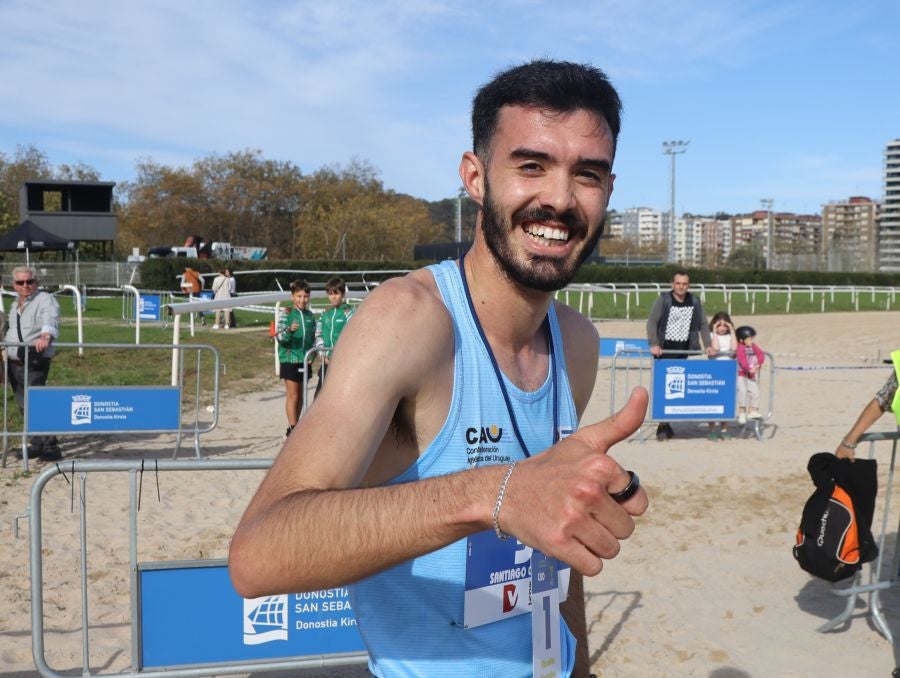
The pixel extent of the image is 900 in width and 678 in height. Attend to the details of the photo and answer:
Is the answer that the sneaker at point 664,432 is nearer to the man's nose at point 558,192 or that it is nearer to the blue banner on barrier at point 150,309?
the man's nose at point 558,192

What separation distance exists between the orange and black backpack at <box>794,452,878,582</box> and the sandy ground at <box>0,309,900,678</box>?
562mm

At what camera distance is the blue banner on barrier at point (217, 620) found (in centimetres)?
335

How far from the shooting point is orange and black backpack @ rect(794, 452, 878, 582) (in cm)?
472

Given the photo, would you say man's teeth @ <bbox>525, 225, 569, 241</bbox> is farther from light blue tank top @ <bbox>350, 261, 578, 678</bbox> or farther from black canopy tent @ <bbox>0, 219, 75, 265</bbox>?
black canopy tent @ <bbox>0, 219, 75, 265</bbox>

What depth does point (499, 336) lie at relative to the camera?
1808mm

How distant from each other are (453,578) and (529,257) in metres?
0.68

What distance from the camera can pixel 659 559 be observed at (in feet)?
20.6

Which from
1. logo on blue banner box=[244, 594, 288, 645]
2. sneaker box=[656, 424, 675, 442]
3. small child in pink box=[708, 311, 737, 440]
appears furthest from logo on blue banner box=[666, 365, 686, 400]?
logo on blue banner box=[244, 594, 288, 645]

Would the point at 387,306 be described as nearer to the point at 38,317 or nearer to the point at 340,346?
the point at 340,346

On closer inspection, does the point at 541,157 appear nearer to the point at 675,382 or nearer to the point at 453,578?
the point at 453,578

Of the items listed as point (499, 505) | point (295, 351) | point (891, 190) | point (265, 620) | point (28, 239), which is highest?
point (891, 190)

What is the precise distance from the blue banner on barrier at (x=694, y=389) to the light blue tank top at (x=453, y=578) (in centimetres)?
881

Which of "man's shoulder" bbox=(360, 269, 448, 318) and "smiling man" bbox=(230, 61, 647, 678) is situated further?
"man's shoulder" bbox=(360, 269, 448, 318)

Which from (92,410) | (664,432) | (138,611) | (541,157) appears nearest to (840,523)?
(138,611)
